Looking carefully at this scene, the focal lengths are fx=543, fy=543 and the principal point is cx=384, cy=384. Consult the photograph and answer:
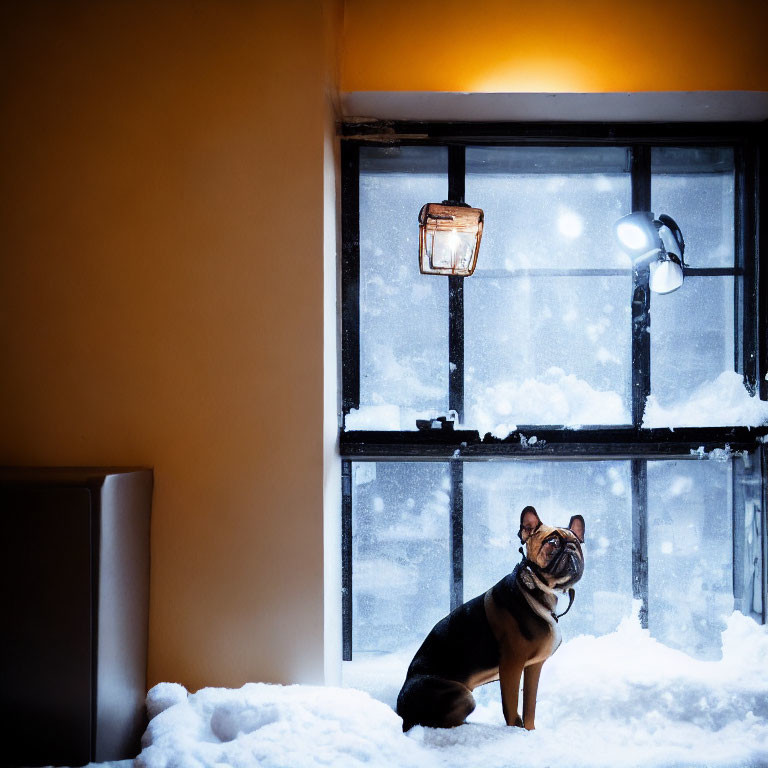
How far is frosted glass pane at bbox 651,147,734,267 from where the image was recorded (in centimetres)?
252

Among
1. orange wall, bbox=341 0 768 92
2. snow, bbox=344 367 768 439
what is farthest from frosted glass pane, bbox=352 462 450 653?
orange wall, bbox=341 0 768 92

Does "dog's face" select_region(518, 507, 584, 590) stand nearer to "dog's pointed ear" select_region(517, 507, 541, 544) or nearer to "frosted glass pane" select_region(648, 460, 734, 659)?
"dog's pointed ear" select_region(517, 507, 541, 544)

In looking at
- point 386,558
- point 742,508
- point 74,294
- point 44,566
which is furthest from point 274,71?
point 742,508

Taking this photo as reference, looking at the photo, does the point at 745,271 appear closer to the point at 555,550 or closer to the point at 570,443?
the point at 570,443

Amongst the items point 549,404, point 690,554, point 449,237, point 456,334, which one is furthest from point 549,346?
point 690,554

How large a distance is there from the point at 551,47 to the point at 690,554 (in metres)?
2.34

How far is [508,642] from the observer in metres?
2.00

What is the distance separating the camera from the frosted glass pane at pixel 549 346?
2.48 meters

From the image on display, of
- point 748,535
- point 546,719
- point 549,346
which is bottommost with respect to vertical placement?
point 546,719

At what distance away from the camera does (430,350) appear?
2518mm

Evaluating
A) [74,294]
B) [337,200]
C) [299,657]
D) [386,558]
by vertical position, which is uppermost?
[337,200]

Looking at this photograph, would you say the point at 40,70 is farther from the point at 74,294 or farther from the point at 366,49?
the point at 366,49

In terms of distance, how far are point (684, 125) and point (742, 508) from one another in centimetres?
178

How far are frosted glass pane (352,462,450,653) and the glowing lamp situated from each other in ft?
4.19
